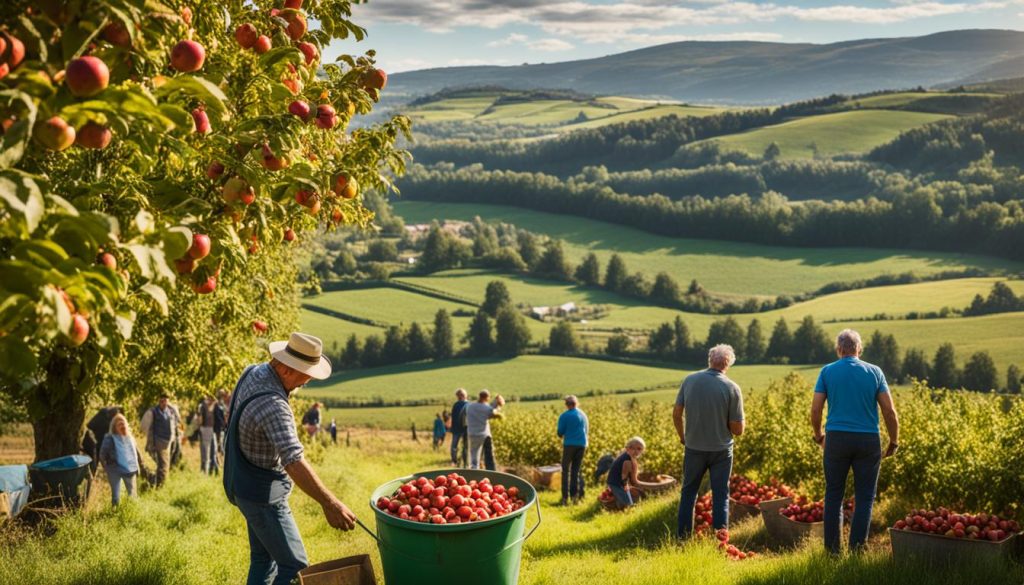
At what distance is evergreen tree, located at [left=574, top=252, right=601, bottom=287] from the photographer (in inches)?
3947

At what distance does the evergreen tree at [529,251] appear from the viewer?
354 ft

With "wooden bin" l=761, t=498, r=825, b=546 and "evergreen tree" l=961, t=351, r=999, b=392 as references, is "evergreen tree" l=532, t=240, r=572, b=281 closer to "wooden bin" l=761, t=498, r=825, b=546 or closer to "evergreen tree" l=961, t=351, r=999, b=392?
"evergreen tree" l=961, t=351, r=999, b=392

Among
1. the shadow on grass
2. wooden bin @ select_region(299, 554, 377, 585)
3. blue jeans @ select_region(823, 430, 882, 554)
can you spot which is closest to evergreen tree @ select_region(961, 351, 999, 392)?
blue jeans @ select_region(823, 430, 882, 554)

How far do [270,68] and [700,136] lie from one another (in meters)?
192

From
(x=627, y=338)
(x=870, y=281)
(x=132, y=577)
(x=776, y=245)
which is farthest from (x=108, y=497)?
(x=776, y=245)

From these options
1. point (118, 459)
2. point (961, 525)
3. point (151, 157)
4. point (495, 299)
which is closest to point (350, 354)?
point (495, 299)

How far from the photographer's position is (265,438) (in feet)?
17.6

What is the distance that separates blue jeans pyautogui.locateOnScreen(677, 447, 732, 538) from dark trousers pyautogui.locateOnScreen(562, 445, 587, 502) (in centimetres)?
439

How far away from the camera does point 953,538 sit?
6809 mm

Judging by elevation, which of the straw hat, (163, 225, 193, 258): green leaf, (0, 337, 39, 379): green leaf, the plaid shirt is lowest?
the plaid shirt

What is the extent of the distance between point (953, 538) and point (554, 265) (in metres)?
99.7

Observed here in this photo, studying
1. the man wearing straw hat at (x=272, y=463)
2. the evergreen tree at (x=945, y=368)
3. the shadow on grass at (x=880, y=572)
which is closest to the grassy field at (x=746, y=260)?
the evergreen tree at (x=945, y=368)

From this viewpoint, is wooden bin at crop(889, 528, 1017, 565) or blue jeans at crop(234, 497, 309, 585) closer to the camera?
blue jeans at crop(234, 497, 309, 585)

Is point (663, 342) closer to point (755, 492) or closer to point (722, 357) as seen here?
point (755, 492)
